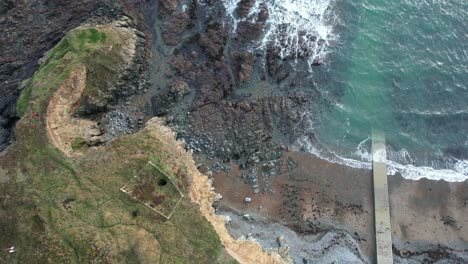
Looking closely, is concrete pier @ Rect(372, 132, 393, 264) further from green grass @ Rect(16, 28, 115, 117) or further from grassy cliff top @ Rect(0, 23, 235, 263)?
green grass @ Rect(16, 28, 115, 117)

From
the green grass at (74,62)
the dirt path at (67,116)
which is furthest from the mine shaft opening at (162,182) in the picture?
the green grass at (74,62)

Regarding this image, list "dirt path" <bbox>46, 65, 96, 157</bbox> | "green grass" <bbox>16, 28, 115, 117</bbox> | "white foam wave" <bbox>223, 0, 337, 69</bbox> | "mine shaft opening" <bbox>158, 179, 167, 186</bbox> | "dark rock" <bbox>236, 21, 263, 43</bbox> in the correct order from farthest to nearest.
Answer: "white foam wave" <bbox>223, 0, 337, 69</bbox> < "dark rock" <bbox>236, 21, 263, 43</bbox> < "green grass" <bbox>16, 28, 115, 117</bbox> < "dirt path" <bbox>46, 65, 96, 157</bbox> < "mine shaft opening" <bbox>158, 179, 167, 186</bbox>

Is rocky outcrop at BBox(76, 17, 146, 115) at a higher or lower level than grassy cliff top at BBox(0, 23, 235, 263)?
higher

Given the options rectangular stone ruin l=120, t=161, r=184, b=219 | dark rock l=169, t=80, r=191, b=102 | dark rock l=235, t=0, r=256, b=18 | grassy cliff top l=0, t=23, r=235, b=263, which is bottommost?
grassy cliff top l=0, t=23, r=235, b=263

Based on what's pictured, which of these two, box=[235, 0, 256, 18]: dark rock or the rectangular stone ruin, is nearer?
the rectangular stone ruin

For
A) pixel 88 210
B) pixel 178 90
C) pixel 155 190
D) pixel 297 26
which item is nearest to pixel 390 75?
pixel 297 26

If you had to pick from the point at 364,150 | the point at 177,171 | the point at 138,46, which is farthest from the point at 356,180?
the point at 138,46

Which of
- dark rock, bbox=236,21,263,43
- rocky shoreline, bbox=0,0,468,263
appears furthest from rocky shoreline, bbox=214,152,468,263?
dark rock, bbox=236,21,263,43

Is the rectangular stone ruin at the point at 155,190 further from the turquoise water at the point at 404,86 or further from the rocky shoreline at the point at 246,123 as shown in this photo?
the turquoise water at the point at 404,86
